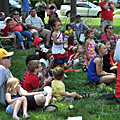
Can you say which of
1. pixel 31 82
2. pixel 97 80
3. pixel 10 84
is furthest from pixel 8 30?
pixel 10 84

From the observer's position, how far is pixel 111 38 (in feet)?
24.2

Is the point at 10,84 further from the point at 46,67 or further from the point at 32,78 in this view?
the point at 46,67

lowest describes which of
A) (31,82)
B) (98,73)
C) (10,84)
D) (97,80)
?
(97,80)

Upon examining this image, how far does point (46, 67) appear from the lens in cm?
568

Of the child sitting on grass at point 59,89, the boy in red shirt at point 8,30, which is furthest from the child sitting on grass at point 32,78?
the boy in red shirt at point 8,30

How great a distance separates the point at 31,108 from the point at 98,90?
1.80m

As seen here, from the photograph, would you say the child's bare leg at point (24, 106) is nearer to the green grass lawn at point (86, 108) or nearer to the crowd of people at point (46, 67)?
the crowd of people at point (46, 67)

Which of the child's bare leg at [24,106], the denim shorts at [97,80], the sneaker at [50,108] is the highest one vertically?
the child's bare leg at [24,106]

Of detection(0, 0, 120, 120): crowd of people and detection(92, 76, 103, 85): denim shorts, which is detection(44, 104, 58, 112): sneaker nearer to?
detection(0, 0, 120, 120): crowd of people

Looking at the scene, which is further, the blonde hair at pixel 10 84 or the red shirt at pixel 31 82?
the red shirt at pixel 31 82

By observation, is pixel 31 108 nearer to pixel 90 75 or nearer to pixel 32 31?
pixel 90 75

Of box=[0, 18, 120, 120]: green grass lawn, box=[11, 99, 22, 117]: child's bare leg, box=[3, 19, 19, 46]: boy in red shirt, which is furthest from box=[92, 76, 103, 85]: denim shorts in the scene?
box=[3, 19, 19, 46]: boy in red shirt

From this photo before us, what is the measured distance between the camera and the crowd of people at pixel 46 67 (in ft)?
13.2

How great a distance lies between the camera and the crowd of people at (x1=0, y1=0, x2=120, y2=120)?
4.04 m
